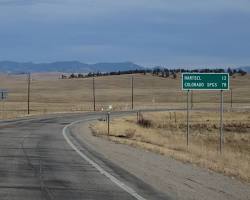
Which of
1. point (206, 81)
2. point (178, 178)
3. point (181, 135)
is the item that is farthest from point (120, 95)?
point (178, 178)

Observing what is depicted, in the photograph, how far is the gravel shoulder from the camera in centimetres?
1292

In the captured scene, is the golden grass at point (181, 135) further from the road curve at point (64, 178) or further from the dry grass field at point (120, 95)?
the dry grass field at point (120, 95)

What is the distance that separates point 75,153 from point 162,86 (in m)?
168

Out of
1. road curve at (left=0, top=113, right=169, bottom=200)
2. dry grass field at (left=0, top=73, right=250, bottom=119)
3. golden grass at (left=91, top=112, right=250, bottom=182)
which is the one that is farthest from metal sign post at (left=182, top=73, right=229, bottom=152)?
dry grass field at (left=0, top=73, right=250, bottom=119)

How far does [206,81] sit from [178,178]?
14604 mm

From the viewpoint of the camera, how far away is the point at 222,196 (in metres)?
12.6

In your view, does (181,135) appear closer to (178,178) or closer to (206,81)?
(206,81)

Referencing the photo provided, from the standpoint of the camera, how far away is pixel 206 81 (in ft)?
97.8

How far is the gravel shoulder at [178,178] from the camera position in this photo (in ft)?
42.4

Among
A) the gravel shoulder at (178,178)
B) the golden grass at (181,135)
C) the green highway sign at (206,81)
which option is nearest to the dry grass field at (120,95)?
the golden grass at (181,135)

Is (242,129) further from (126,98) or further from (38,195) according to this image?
(126,98)

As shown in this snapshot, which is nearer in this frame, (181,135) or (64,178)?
(64,178)

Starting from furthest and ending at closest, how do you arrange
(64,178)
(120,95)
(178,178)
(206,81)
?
(120,95), (206,81), (178,178), (64,178)

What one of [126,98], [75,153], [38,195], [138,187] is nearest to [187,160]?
[75,153]
